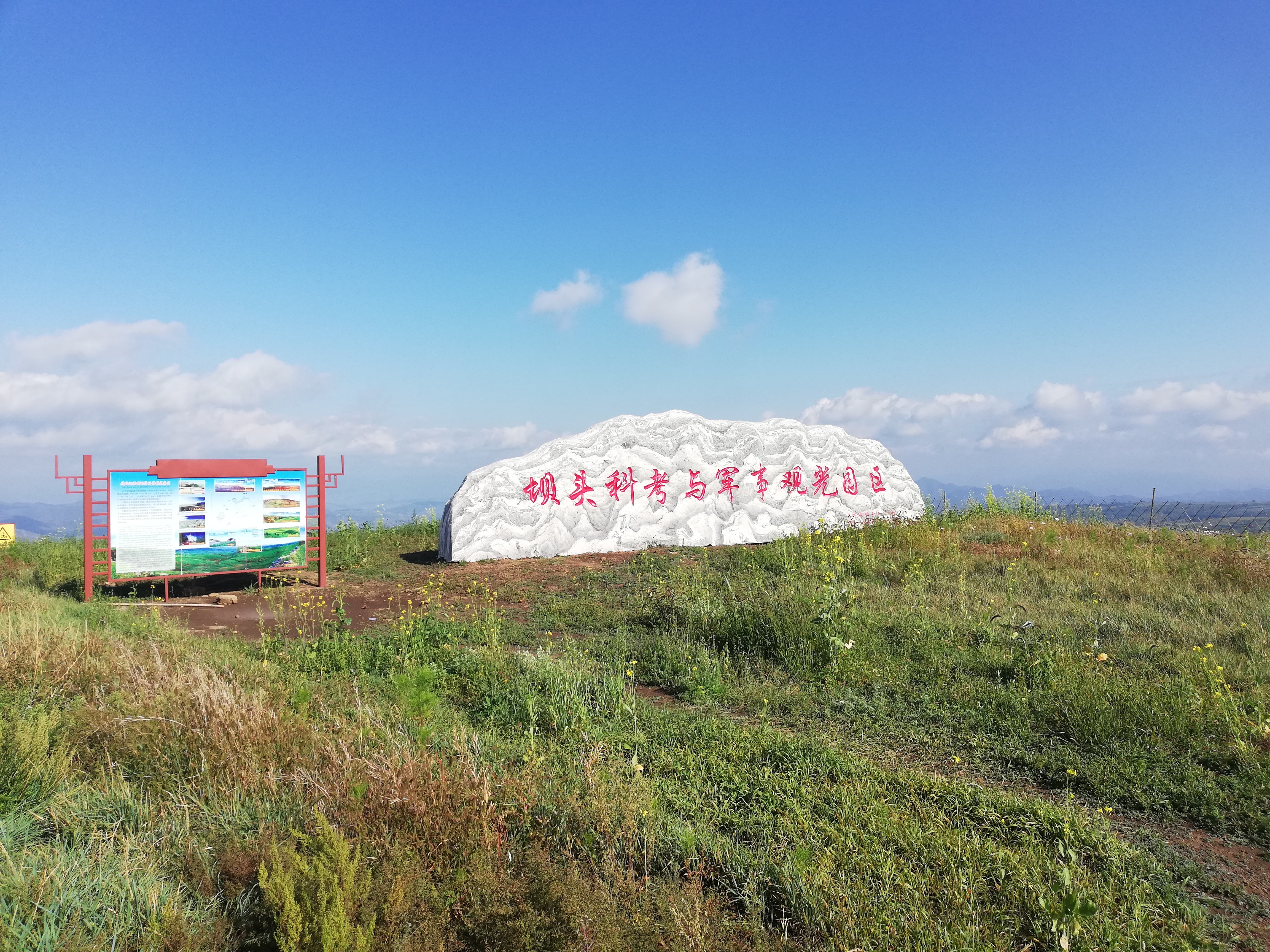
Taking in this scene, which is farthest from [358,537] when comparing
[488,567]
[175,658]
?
[175,658]

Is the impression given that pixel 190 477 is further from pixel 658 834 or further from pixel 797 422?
pixel 797 422

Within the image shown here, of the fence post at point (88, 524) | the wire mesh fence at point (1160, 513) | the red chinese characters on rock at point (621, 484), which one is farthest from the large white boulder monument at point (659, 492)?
the fence post at point (88, 524)

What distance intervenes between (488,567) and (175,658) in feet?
21.7

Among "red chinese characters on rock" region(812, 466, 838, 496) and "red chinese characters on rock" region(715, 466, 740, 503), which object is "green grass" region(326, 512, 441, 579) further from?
"red chinese characters on rock" region(812, 466, 838, 496)

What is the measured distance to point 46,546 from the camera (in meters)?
13.3

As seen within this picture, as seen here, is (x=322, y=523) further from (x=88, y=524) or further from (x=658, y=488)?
(x=658, y=488)

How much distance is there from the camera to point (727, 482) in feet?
47.8

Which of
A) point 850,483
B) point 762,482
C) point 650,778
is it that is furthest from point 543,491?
point 650,778

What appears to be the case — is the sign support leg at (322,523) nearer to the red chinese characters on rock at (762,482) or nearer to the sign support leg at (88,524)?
the sign support leg at (88,524)

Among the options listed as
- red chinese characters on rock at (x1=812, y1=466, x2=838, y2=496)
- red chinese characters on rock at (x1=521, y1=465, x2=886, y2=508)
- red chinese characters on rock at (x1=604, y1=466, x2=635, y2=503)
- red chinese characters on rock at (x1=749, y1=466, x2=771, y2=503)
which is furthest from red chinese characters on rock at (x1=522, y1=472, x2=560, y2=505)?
red chinese characters on rock at (x1=812, y1=466, x2=838, y2=496)

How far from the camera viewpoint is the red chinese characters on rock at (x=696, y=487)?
46.9 ft

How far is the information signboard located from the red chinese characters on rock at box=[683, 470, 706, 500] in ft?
22.1

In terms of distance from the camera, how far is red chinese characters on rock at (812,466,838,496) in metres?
15.4

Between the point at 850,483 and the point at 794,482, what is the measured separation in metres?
1.54
